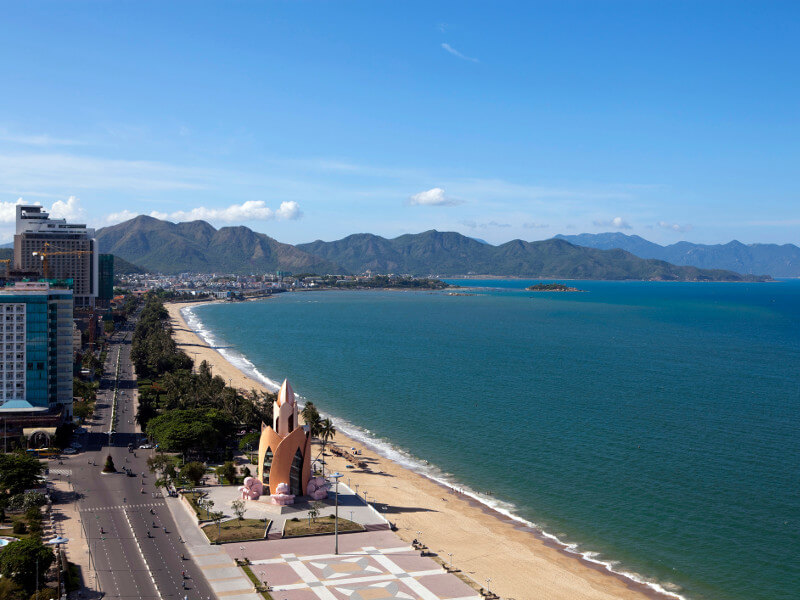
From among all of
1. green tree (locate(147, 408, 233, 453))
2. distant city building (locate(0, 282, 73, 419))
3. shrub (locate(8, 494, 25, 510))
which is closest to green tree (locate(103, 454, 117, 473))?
green tree (locate(147, 408, 233, 453))

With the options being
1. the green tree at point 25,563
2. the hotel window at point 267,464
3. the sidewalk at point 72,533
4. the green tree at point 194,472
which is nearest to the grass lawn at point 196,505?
the green tree at point 194,472

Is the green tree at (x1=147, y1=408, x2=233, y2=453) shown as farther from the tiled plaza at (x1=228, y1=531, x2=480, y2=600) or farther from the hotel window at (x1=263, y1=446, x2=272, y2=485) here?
the tiled plaza at (x1=228, y1=531, x2=480, y2=600)

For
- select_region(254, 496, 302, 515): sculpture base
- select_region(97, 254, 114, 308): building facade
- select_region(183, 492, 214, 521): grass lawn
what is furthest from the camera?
select_region(97, 254, 114, 308): building facade

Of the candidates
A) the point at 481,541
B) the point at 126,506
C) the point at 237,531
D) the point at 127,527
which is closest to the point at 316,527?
the point at 237,531

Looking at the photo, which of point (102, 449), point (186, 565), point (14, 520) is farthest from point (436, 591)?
point (102, 449)

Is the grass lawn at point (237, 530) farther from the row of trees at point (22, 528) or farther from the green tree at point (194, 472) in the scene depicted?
the row of trees at point (22, 528)

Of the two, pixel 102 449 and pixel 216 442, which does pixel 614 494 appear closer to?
pixel 216 442
